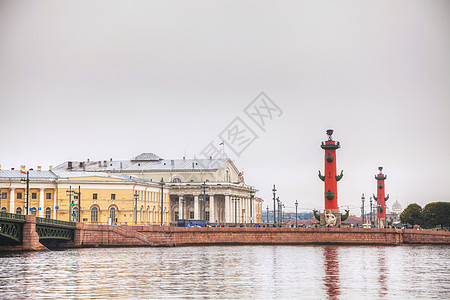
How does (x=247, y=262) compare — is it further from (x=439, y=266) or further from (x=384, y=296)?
(x=384, y=296)

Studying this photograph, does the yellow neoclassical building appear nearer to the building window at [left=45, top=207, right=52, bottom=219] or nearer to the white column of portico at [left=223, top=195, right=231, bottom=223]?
the building window at [left=45, top=207, right=52, bottom=219]

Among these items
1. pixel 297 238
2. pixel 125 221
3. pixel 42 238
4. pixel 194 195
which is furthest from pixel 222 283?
pixel 194 195

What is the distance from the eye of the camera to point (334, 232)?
3595 inches

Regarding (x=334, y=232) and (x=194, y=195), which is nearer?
(x=334, y=232)

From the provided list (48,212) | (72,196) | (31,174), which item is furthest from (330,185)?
(31,174)

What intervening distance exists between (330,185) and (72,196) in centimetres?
3644

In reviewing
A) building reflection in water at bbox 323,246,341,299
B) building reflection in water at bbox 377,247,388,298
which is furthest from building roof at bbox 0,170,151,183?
building reflection in water at bbox 377,247,388,298

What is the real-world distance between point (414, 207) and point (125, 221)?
61683 millimetres

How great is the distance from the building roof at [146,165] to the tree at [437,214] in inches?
1475

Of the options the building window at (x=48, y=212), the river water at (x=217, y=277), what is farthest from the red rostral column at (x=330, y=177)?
the building window at (x=48, y=212)

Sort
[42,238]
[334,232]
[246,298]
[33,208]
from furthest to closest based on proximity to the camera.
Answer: [33,208] → [334,232] → [42,238] → [246,298]

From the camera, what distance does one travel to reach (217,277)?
4581 centimetres

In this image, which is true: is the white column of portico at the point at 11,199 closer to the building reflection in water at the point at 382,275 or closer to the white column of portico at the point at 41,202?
the white column of portico at the point at 41,202

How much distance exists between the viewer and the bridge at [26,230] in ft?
210
